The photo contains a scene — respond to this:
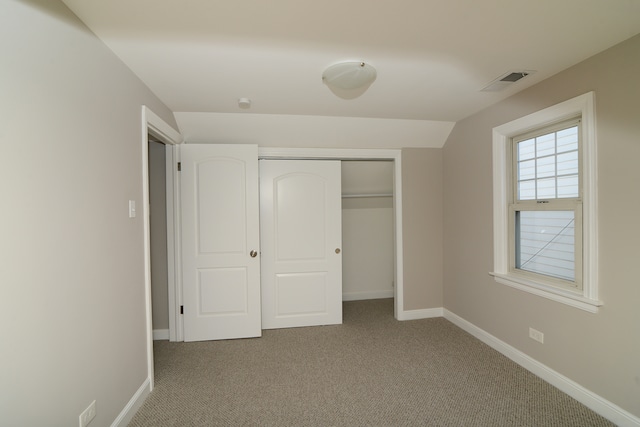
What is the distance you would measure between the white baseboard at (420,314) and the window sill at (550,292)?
106 cm

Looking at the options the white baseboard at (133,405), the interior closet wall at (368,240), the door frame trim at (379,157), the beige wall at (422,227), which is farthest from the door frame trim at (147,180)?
the beige wall at (422,227)

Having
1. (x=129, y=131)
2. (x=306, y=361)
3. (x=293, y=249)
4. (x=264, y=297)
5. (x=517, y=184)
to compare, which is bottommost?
(x=306, y=361)

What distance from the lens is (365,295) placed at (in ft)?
14.7

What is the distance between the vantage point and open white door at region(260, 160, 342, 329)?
3375 mm

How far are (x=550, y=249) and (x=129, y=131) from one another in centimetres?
326

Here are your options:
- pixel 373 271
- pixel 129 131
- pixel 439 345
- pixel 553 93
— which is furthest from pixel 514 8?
pixel 373 271

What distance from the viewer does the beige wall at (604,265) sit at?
172 centimetres

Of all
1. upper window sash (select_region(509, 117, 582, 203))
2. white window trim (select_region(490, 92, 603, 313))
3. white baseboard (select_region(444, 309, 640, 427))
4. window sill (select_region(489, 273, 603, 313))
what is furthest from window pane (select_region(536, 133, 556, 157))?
white baseboard (select_region(444, 309, 640, 427))

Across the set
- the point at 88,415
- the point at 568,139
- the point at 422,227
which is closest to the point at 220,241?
the point at 88,415

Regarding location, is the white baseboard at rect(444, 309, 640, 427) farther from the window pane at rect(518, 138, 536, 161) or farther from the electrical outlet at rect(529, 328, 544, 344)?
the window pane at rect(518, 138, 536, 161)

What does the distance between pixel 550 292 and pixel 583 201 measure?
28.4 inches

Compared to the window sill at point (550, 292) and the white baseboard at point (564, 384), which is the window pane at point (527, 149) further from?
the white baseboard at point (564, 384)

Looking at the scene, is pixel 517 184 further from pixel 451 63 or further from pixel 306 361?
pixel 306 361

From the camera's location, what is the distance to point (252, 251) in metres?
3.10
